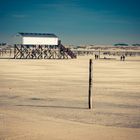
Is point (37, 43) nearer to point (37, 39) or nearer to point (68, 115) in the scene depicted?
point (37, 39)

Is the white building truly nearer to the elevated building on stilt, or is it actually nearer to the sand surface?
the elevated building on stilt

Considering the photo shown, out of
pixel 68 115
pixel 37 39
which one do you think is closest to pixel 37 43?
pixel 37 39

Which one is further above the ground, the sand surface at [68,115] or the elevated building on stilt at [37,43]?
the elevated building on stilt at [37,43]

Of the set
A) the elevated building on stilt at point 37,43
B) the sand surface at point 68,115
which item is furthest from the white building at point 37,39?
the sand surface at point 68,115

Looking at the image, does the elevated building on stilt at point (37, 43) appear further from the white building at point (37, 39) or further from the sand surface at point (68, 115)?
the sand surface at point (68, 115)

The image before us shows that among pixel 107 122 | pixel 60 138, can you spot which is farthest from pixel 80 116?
pixel 60 138

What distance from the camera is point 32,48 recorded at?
76.1 m

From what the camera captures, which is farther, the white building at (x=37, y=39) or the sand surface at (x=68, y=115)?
the white building at (x=37, y=39)

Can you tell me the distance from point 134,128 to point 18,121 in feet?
11.8

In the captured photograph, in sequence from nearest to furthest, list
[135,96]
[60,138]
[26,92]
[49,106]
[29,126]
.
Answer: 1. [60,138]
2. [29,126]
3. [49,106]
4. [135,96]
5. [26,92]

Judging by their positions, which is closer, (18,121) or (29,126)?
(29,126)

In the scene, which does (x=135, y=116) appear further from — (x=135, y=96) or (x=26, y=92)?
(x=26, y=92)

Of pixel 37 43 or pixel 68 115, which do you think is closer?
pixel 68 115

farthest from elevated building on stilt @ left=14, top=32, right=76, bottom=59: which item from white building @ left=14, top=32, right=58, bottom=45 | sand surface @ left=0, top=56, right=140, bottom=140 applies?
sand surface @ left=0, top=56, right=140, bottom=140
